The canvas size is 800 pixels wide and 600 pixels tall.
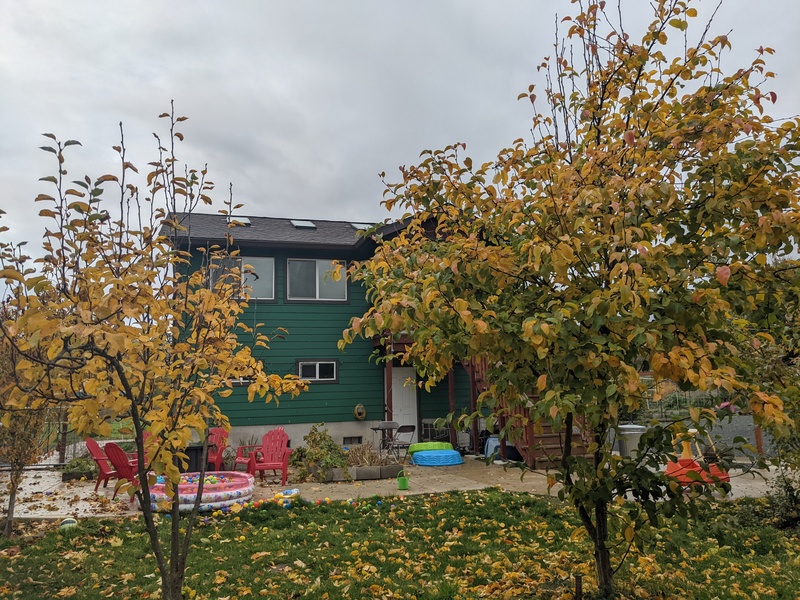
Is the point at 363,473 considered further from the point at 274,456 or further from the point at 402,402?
the point at 402,402

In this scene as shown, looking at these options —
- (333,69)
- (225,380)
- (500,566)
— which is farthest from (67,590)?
(333,69)

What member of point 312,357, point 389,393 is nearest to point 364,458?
point 389,393

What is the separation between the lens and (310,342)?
14.1 m

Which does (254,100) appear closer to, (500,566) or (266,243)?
(266,243)

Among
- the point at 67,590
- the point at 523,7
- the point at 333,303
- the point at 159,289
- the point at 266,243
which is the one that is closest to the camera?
the point at 159,289

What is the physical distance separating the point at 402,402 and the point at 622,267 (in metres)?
13.1

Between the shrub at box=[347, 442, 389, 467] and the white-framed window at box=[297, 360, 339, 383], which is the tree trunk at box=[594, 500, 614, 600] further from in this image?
the white-framed window at box=[297, 360, 339, 383]

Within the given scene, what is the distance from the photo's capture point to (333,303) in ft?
47.2

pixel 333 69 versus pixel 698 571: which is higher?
pixel 333 69

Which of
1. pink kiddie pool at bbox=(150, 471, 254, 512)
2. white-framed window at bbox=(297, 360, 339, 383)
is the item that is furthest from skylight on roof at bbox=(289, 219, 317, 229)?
pink kiddie pool at bbox=(150, 471, 254, 512)

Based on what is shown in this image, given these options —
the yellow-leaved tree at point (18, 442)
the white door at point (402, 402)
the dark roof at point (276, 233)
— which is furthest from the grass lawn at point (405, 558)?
the white door at point (402, 402)

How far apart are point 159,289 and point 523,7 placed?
4.45 meters

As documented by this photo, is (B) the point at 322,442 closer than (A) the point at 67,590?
No

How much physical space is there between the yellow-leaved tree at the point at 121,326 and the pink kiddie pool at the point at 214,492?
447 cm
